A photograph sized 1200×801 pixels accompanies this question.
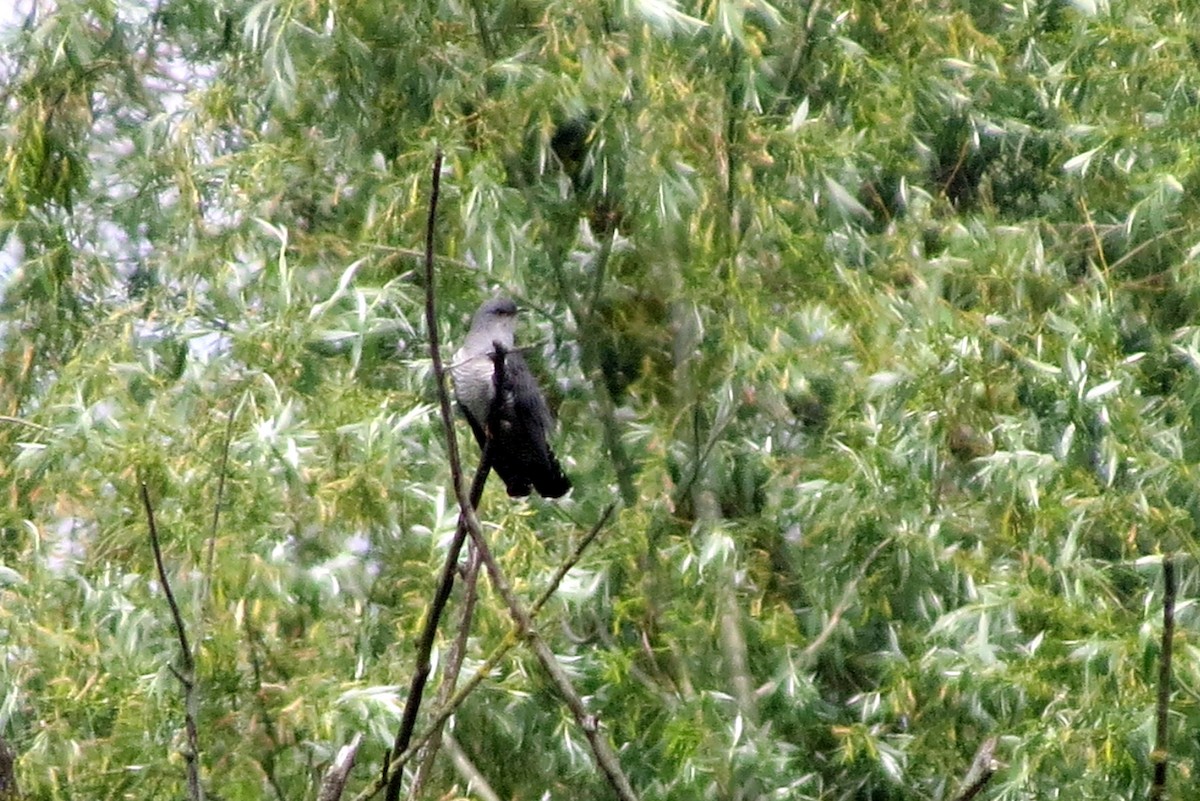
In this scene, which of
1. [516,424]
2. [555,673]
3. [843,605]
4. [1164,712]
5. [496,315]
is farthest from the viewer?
[843,605]

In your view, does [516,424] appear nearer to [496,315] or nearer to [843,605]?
[496,315]

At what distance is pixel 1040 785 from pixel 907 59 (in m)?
2.21

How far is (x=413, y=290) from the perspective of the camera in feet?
16.9

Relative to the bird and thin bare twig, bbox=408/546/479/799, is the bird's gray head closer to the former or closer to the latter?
the bird

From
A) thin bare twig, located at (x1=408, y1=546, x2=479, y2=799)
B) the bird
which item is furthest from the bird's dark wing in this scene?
thin bare twig, located at (x1=408, y1=546, x2=479, y2=799)

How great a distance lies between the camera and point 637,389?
5.46 meters

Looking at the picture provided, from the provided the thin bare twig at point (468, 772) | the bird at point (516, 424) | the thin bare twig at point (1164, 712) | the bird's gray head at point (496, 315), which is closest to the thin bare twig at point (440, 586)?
the thin bare twig at point (1164, 712)

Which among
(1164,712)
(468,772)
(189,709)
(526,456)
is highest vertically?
(1164,712)

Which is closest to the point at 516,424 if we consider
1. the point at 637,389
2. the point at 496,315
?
the point at 496,315

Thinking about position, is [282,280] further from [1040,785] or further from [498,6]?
[1040,785]

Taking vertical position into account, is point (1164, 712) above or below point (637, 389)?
above

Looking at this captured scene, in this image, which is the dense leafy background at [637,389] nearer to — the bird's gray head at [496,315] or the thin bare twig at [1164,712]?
the bird's gray head at [496,315]

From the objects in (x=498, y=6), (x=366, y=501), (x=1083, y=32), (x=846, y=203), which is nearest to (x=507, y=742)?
(x=366, y=501)

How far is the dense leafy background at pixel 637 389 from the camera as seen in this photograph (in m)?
4.20
